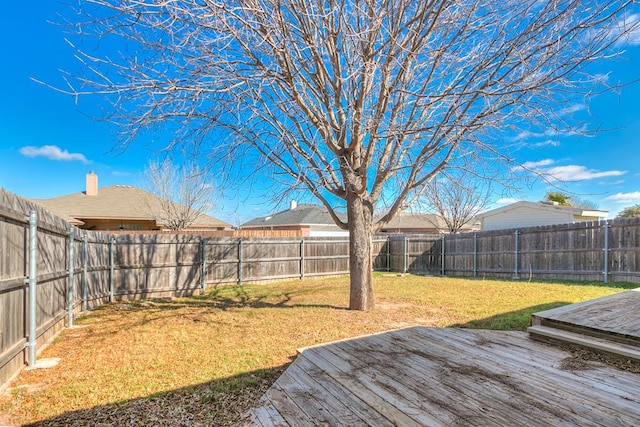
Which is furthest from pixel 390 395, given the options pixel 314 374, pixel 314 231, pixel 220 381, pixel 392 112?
pixel 314 231

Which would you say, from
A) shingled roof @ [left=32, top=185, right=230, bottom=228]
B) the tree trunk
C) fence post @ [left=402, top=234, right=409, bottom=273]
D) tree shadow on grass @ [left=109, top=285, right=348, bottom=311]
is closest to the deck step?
the tree trunk

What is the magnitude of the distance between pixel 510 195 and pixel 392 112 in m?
2.40

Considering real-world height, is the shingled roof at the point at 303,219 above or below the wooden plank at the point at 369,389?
above

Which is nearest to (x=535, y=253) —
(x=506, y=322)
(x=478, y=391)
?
(x=506, y=322)

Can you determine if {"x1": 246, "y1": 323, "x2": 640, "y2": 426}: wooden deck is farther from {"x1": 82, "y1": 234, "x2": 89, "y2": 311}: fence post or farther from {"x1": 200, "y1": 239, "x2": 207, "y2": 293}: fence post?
{"x1": 200, "y1": 239, "x2": 207, "y2": 293}: fence post

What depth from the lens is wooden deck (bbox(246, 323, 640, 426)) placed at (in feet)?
7.18

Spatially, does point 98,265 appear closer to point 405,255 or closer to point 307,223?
point 405,255

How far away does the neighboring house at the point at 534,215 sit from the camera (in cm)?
1476

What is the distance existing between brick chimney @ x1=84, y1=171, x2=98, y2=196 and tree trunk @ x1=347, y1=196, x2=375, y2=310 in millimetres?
17110

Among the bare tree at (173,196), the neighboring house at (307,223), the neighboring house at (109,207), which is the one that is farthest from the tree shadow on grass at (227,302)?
the neighboring house at (307,223)

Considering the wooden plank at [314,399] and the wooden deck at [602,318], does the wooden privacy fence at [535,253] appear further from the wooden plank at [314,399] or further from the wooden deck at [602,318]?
the wooden plank at [314,399]

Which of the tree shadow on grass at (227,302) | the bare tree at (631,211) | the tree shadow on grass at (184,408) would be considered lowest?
the tree shadow on grass at (227,302)

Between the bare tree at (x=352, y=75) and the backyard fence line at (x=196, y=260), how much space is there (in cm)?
207

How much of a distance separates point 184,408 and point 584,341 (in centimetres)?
388
